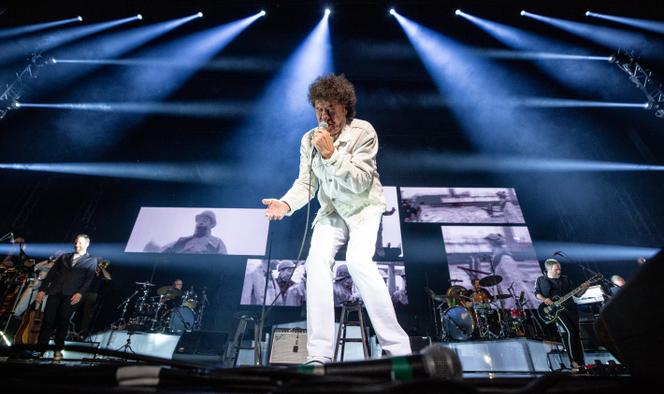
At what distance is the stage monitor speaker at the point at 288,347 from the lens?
4.41 metres

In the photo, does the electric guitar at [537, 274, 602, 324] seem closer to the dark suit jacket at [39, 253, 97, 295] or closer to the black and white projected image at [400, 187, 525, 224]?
the black and white projected image at [400, 187, 525, 224]

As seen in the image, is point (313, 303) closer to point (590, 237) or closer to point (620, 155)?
point (590, 237)

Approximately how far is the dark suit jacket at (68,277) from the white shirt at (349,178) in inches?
186

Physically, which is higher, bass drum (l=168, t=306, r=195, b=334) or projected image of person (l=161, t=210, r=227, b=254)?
projected image of person (l=161, t=210, r=227, b=254)

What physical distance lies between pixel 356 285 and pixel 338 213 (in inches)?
22.0

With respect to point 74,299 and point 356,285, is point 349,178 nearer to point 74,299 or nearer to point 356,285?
point 356,285

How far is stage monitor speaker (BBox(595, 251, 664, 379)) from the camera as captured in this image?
2.50 feet

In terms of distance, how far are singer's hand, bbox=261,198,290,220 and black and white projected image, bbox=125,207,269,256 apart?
18.3 feet

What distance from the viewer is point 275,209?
7.10ft

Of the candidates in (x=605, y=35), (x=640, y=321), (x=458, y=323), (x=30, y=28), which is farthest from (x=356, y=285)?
(x=30, y=28)

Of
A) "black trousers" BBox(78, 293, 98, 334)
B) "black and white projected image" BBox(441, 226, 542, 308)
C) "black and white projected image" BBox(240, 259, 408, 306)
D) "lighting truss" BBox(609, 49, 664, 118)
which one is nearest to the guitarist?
"black and white projected image" BBox(441, 226, 542, 308)

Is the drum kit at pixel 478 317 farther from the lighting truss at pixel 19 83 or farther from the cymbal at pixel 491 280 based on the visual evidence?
the lighting truss at pixel 19 83

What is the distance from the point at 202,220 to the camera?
787cm

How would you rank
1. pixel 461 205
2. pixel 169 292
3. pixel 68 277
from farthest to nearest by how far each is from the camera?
pixel 461 205 → pixel 169 292 → pixel 68 277
